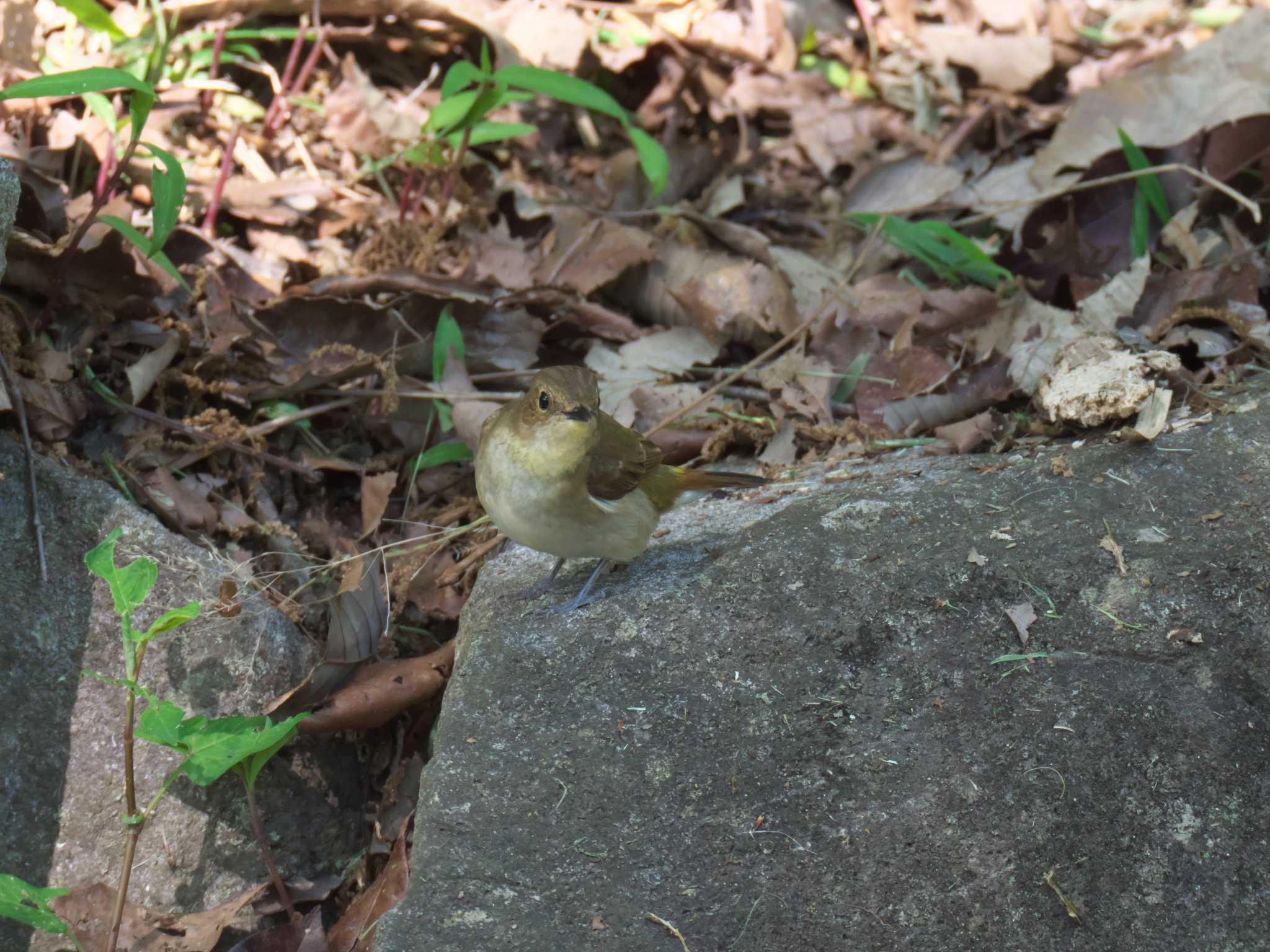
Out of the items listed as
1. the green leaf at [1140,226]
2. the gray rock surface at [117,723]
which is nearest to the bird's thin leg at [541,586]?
the gray rock surface at [117,723]

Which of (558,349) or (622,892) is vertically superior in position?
(622,892)

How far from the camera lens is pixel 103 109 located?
4.54 m

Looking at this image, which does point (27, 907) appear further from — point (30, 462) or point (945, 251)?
point (945, 251)

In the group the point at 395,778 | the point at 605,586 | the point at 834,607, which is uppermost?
the point at 834,607

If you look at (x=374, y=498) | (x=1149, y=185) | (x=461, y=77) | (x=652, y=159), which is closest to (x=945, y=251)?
(x=1149, y=185)

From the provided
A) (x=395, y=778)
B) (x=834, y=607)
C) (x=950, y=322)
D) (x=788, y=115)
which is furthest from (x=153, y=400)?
(x=788, y=115)

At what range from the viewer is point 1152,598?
327 cm

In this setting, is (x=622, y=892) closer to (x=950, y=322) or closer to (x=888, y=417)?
(x=888, y=417)

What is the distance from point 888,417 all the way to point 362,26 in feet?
12.3

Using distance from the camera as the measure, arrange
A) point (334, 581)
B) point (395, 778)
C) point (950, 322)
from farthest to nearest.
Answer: point (950, 322)
point (334, 581)
point (395, 778)

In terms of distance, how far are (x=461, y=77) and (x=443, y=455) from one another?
160 cm

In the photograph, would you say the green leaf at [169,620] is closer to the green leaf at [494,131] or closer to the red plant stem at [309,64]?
the green leaf at [494,131]

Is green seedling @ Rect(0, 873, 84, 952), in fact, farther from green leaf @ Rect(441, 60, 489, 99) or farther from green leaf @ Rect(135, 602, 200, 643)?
green leaf @ Rect(441, 60, 489, 99)

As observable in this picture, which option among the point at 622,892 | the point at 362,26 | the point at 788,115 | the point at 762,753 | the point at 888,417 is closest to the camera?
the point at 622,892
